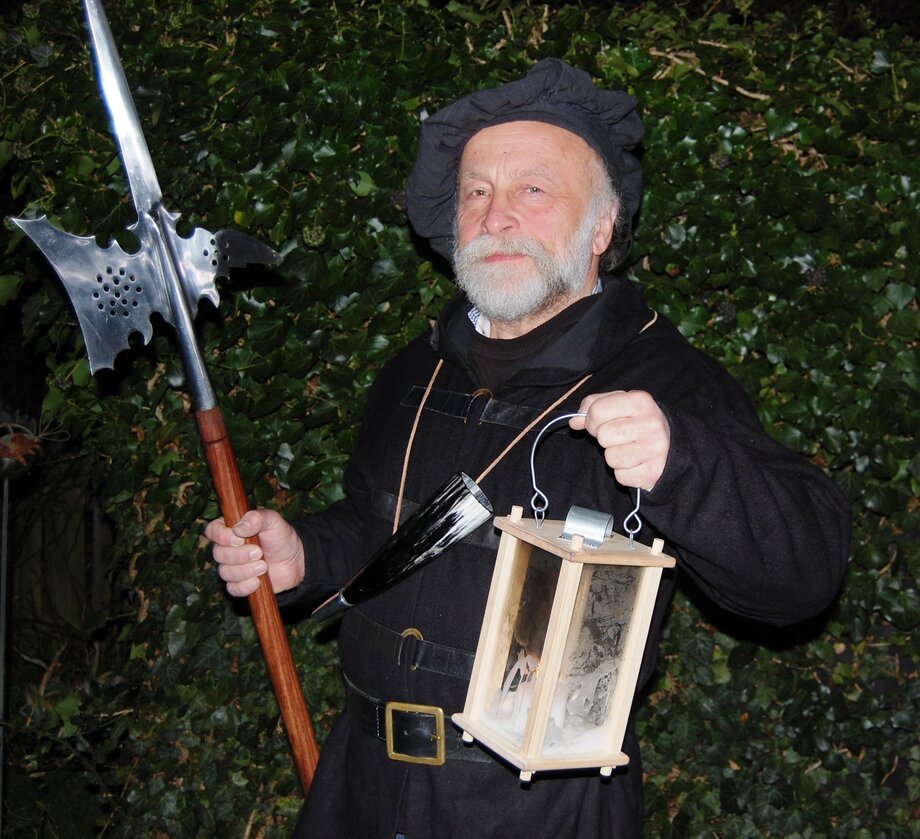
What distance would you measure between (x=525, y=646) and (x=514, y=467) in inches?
21.0

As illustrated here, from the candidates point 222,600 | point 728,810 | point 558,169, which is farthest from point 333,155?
point 728,810

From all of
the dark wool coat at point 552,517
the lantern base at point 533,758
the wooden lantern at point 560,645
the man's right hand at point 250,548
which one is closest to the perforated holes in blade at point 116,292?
the man's right hand at point 250,548

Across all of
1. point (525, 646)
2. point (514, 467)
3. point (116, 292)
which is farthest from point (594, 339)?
point (116, 292)

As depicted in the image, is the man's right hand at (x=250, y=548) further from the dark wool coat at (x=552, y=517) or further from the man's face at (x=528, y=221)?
the man's face at (x=528, y=221)

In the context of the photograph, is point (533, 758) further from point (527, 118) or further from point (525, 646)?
point (527, 118)

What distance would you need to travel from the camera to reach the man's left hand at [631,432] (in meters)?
→ 1.59

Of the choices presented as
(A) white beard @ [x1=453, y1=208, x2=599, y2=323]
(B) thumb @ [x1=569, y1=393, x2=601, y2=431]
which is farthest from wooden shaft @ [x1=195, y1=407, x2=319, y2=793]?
(B) thumb @ [x1=569, y1=393, x2=601, y2=431]

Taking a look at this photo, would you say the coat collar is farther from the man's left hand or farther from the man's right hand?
the man's right hand

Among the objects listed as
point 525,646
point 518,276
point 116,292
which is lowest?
point 525,646

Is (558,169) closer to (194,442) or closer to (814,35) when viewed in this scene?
(814,35)

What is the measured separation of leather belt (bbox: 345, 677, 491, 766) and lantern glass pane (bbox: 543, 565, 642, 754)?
46cm

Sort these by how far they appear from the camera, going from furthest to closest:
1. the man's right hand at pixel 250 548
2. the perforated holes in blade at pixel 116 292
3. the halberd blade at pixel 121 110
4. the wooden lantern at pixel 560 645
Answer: the man's right hand at pixel 250 548 < the perforated holes in blade at pixel 116 292 < the halberd blade at pixel 121 110 < the wooden lantern at pixel 560 645

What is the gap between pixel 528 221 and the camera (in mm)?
2223

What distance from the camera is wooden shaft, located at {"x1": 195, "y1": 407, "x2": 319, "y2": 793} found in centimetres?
218
